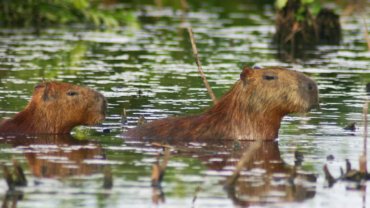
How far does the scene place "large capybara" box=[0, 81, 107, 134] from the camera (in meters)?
13.7

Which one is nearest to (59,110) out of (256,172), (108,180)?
(256,172)

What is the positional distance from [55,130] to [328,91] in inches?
215

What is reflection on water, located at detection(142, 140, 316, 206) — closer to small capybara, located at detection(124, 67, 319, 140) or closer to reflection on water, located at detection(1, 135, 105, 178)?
small capybara, located at detection(124, 67, 319, 140)

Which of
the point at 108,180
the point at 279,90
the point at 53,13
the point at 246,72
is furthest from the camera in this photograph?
the point at 53,13

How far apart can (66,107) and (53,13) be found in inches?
496

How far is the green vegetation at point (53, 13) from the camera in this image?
26.0 metres

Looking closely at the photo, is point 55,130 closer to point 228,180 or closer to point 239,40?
point 228,180

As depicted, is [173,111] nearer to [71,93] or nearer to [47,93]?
[71,93]

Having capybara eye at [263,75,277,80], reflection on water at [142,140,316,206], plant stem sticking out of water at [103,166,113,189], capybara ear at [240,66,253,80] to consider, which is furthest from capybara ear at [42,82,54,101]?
plant stem sticking out of water at [103,166,113,189]

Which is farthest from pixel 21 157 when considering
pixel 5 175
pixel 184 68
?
pixel 184 68

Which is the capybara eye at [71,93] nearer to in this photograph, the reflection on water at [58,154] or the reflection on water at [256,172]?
the reflection on water at [58,154]

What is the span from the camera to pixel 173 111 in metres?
15.5

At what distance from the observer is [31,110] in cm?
1370

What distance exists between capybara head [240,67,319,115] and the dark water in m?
0.39
